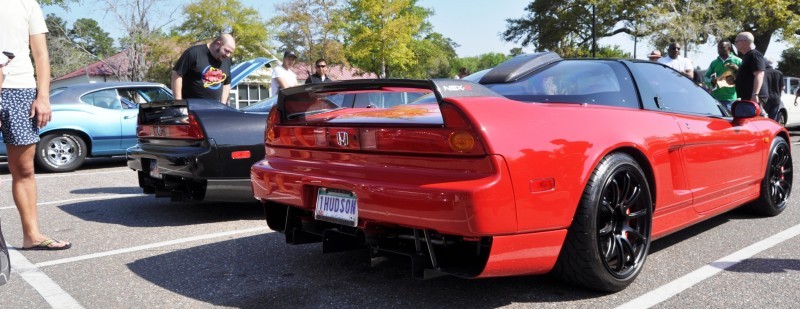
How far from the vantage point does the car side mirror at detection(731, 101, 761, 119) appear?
399 centimetres

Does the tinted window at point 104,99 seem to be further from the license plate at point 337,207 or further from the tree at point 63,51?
the tree at point 63,51

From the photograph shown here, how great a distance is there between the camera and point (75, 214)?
204 inches

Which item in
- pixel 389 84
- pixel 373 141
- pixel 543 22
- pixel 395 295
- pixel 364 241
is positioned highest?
pixel 543 22

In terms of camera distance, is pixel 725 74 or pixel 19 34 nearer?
pixel 19 34

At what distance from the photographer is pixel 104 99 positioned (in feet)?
29.3

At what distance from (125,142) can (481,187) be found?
7919 millimetres

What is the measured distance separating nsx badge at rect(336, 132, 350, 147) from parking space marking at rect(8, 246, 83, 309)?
138 cm

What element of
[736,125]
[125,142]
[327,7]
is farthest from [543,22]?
[736,125]

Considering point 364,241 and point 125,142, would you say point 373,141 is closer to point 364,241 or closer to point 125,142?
point 364,241

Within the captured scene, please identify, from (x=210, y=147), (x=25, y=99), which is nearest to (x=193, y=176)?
(x=210, y=147)

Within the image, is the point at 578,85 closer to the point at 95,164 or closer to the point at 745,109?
the point at 745,109

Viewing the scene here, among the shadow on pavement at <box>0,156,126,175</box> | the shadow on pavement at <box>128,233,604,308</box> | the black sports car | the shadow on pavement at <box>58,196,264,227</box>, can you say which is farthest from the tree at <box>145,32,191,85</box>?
the shadow on pavement at <box>128,233,604,308</box>

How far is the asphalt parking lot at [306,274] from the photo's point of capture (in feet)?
9.24

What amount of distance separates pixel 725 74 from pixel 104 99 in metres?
8.44
